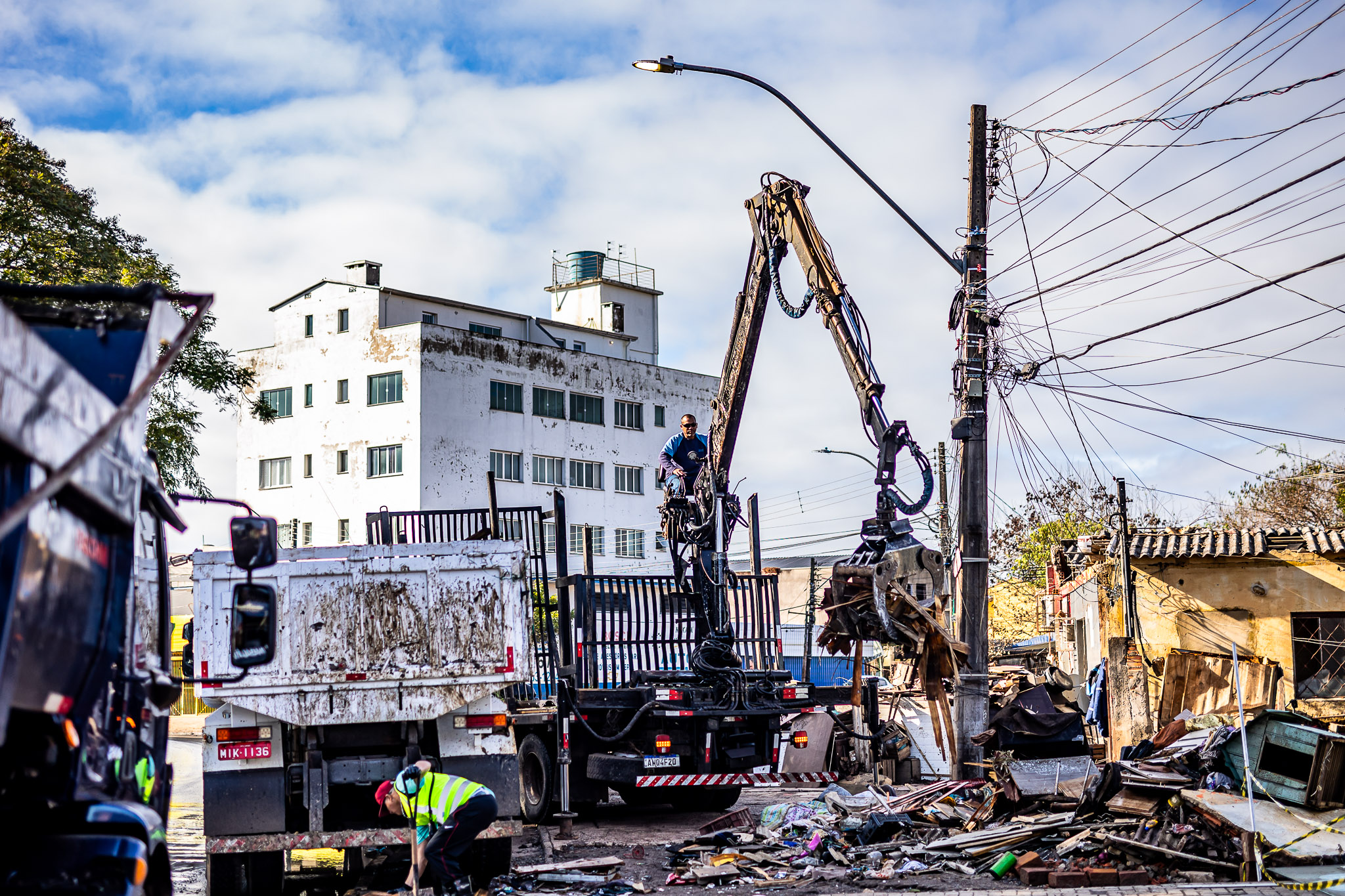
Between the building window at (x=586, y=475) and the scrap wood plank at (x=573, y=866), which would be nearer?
the scrap wood plank at (x=573, y=866)

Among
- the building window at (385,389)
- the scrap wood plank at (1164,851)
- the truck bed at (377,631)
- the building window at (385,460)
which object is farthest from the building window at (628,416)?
the truck bed at (377,631)

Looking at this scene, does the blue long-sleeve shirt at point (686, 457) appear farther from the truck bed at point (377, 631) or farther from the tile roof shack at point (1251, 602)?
the tile roof shack at point (1251, 602)

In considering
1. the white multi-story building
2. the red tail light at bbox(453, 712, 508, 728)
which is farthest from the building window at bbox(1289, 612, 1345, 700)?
the white multi-story building

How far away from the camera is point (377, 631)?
32.6ft

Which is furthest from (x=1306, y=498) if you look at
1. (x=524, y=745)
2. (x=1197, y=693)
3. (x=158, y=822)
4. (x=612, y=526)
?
(x=158, y=822)

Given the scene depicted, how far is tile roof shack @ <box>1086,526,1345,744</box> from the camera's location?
21.3m

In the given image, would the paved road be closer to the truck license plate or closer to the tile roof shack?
the truck license plate

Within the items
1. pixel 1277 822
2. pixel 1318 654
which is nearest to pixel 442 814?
pixel 1277 822

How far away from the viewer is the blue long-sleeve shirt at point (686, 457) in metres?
14.8

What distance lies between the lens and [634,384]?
182ft

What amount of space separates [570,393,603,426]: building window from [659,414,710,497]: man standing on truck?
38.5m

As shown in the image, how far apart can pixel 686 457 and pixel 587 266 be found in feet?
150

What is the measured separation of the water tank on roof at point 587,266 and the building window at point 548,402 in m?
8.69

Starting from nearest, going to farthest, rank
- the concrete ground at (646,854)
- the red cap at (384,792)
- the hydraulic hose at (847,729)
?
the red cap at (384,792), the concrete ground at (646,854), the hydraulic hose at (847,729)
